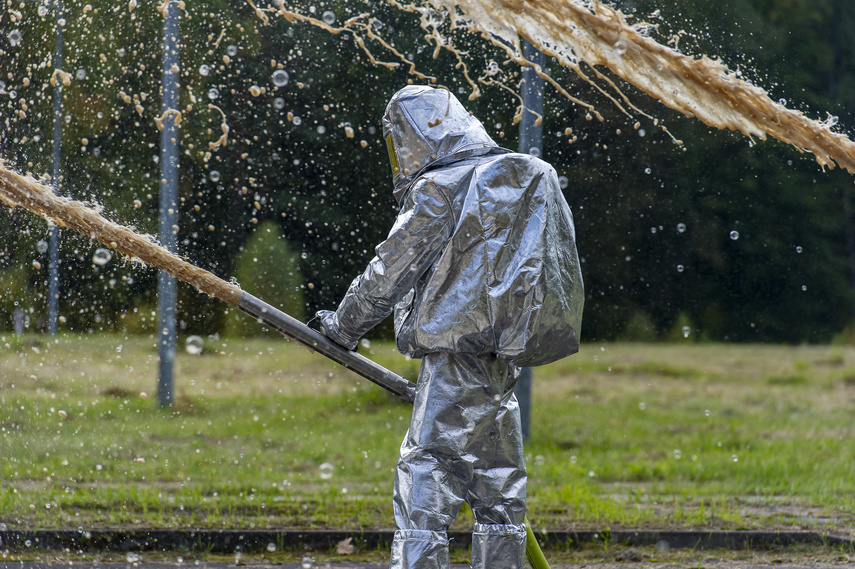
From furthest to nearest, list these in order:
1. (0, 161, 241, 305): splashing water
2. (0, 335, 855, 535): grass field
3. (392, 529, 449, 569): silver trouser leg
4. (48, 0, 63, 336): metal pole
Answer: (48, 0, 63, 336): metal pole, (0, 335, 855, 535): grass field, (0, 161, 241, 305): splashing water, (392, 529, 449, 569): silver trouser leg

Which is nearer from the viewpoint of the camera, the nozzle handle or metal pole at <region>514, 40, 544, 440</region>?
the nozzle handle

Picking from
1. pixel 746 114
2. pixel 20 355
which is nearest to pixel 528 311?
pixel 746 114

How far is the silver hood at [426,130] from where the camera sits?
2592mm

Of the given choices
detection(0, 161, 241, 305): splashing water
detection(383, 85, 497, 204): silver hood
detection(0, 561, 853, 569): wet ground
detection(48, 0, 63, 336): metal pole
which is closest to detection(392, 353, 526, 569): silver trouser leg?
detection(383, 85, 497, 204): silver hood

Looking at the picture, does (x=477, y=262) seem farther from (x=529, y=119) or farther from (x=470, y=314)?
(x=529, y=119)

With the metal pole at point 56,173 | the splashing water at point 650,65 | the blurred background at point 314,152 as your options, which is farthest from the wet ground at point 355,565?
the blurred background at point 314,152

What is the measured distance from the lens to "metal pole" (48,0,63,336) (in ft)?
19.1

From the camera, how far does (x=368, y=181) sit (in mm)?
6598

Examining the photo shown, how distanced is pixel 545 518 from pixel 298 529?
1.38 m

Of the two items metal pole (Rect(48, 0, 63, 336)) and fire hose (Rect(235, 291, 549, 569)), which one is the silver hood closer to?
fire hose (Rect(235, 291, 549, 569))

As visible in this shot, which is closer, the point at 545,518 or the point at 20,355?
the point at 545,518

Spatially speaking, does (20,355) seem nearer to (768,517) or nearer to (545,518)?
(545,518)

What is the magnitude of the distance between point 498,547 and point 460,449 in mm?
351

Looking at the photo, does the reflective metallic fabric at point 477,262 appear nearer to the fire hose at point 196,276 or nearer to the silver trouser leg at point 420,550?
the fire hose at point 196,276
